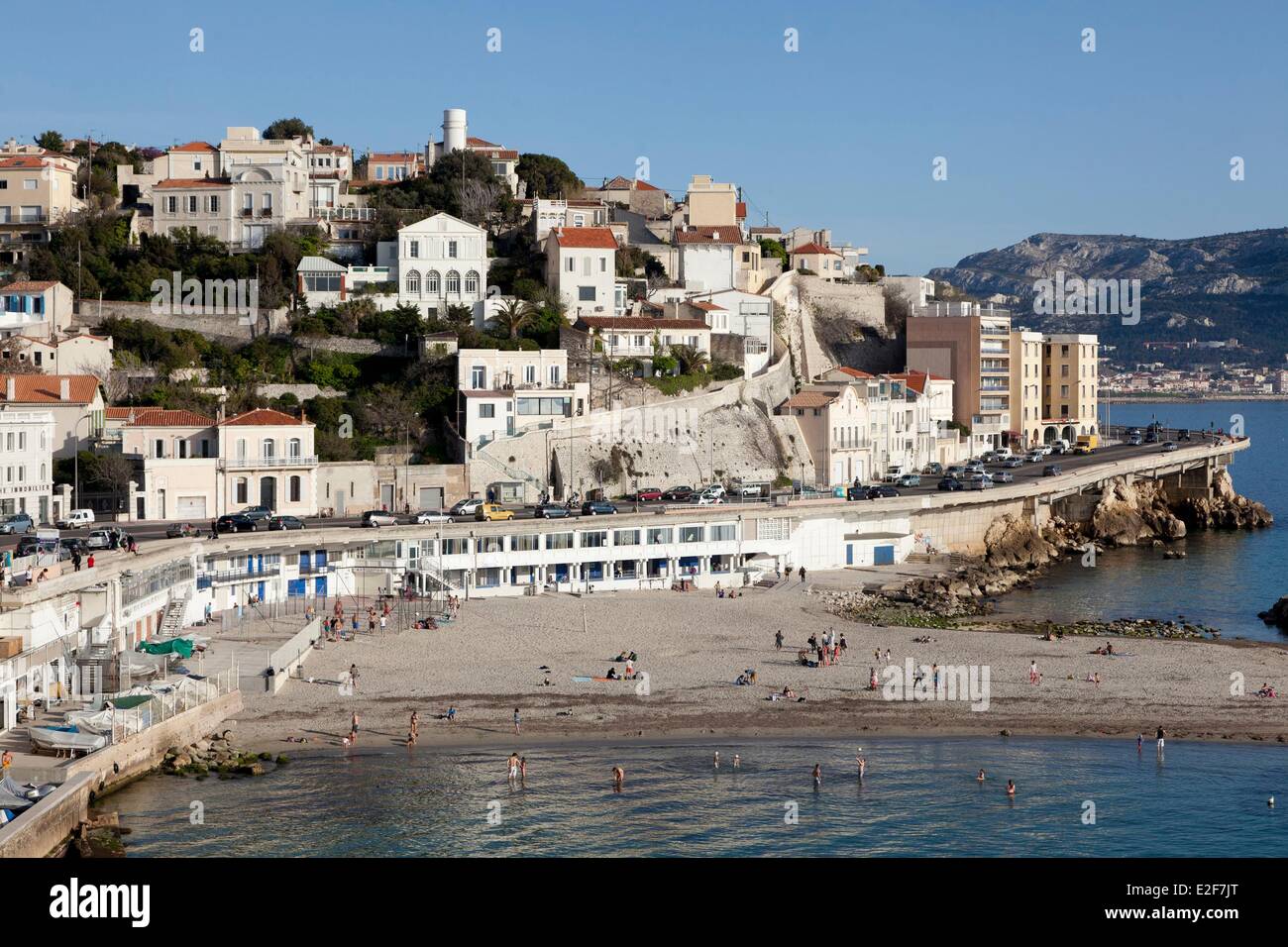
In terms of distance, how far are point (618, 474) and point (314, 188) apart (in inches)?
1138

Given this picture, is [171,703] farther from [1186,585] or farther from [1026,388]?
[1026,388]

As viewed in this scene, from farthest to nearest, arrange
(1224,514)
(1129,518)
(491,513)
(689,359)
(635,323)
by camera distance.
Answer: (1224,514)
(1129,518)
(635,323)
(689,359)
(491,513)

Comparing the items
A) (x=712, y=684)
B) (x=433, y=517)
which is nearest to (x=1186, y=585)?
(x=712, y=684)

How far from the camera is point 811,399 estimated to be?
7369 centimetres

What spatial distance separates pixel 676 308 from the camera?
78375mm

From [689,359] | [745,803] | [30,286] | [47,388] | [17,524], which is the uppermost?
[30,286]

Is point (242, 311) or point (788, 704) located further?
point (242, 311)

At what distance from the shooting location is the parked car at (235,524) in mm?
50000

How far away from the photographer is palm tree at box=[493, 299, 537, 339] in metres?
69.9

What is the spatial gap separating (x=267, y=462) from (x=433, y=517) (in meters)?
7.30

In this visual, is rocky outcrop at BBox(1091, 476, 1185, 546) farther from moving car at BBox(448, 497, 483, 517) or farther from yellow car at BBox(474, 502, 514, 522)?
moving car at BBox(448, 497, 483, 517)

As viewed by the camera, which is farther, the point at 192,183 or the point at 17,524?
the point at 192,183
